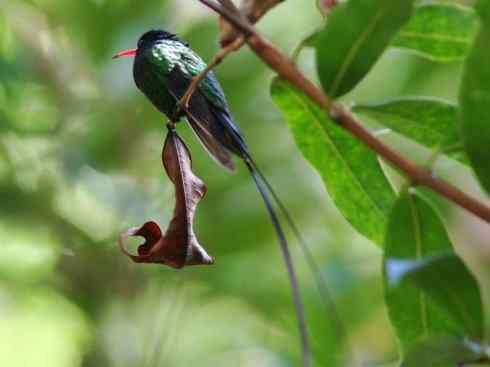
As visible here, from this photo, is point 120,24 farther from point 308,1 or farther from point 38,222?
point 308,1

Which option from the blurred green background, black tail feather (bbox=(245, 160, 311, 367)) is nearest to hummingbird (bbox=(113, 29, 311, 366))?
black tail feather (bbox=(245, 160, 311, 367))

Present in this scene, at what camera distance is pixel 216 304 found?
4.62 feet

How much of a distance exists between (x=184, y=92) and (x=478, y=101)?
0.17 metres

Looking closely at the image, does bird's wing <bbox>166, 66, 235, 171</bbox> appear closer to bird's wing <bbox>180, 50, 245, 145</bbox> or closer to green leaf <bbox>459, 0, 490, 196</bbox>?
bird's wing <bbox>180, 50, 245, 145</bbox>

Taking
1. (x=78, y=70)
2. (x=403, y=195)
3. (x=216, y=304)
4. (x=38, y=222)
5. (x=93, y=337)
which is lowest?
(x=216, y=304)

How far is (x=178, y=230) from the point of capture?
50 cm

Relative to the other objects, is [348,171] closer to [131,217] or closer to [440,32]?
[440,32]

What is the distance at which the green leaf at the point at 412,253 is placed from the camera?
588mm

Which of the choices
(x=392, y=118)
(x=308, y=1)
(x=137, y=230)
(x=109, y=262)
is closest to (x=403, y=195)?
(x=392, y=118)

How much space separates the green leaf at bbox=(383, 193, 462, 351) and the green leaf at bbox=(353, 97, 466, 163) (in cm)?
5

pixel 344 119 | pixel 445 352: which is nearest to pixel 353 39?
pixel 344 119

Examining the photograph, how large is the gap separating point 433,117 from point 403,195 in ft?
0.21

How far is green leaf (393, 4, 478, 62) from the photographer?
2.02ft

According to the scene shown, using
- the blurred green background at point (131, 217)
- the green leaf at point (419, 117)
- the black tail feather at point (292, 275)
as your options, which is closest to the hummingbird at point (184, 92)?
the black tail feather at point (292, 275)
